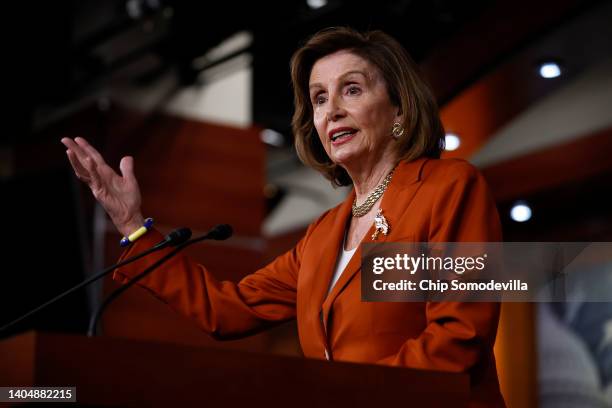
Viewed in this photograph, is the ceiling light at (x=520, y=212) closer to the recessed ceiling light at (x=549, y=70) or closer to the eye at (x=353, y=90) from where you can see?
the recessed ceiling light at (x=549, y=70)

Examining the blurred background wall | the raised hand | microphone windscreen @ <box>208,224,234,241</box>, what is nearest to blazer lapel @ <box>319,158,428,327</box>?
microphone windscreen @ <box>208,224,234,241</box>

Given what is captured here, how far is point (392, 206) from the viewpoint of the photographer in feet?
6.94

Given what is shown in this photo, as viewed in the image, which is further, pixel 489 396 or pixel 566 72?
pixel 566 72

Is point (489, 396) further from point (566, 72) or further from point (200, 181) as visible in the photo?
point (200, 181)

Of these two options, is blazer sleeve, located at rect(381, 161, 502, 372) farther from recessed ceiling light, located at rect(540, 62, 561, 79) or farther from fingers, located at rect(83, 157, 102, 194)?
recessed ceiling light, located at rect(540, 62, 561, 79)

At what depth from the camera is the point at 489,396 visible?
1888 mm

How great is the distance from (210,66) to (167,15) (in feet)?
1.92

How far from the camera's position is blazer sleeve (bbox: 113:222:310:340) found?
2.22 meters

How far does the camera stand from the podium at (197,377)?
1.44 metres

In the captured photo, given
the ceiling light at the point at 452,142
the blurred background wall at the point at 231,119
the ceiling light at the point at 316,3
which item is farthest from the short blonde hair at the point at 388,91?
the ceiling light at the point at 316,3

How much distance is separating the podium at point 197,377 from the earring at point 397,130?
80 cm

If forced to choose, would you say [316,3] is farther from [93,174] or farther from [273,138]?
[273,138]

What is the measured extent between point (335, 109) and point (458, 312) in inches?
25.7

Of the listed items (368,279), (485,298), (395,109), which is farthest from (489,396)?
(395,109)
